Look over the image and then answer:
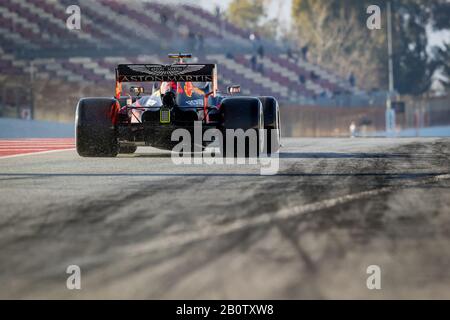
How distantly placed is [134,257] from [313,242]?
1.02 m

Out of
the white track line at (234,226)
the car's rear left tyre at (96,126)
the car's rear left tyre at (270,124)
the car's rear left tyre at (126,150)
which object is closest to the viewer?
the white track line at (234,226)

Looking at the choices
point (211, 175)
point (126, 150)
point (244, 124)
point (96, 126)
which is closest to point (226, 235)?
point (211, 175)

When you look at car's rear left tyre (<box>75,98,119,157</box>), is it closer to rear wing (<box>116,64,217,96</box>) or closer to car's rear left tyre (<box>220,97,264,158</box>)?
rear wing (<box>116,64,217,96</box>)

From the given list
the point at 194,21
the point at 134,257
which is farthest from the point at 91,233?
the point at 194,21

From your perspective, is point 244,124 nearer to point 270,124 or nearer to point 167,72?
point 270,124

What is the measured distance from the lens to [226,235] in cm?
531

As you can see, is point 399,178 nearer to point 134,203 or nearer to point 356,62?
point 134,203

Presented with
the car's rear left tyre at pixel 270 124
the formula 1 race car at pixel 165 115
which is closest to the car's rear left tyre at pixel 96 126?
the formula 1 race car at pixel 165 115

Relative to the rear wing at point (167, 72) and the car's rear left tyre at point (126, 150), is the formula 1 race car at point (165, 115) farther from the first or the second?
the car's rear left tyre at point (126, 150)

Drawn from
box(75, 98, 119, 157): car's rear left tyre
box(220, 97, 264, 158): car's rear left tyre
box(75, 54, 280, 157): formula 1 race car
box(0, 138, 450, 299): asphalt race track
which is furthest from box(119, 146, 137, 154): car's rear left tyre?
box(0, 138, 450, 299): asphalt race track

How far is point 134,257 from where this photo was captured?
467 centimetres

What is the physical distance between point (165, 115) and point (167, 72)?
60cm

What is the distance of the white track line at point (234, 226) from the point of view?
4.96 m

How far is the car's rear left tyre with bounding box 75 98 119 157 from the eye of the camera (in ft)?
42.4
